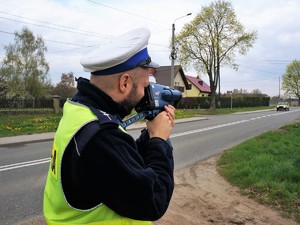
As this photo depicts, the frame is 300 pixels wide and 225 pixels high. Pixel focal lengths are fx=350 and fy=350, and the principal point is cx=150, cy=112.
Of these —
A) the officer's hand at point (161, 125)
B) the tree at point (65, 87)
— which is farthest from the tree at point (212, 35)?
the officer's hand at point (161, 125)

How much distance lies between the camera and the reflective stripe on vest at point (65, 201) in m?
Result: 1.34

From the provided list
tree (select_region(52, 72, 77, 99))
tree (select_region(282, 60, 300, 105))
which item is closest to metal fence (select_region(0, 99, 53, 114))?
tree (select_region(52, 72, 77, 99))

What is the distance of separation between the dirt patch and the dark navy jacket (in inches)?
126

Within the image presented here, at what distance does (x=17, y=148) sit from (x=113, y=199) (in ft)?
38.0

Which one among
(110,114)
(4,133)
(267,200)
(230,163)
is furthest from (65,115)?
(4,133)

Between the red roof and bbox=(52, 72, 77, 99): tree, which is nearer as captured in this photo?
bbox=(52, 72, 77, 99): tree

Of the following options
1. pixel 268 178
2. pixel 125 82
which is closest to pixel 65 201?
pixel 125 82

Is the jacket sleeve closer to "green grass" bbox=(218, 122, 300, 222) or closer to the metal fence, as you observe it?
"green grass" bbox=(218, 122, 300, 222)

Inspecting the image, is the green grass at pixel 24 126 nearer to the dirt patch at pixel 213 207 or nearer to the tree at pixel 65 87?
the dirt patch at pixel 213 207

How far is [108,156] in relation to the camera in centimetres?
129

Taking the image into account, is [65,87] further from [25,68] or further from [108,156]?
[108,156]

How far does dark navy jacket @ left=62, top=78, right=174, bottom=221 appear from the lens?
1294 millimetres

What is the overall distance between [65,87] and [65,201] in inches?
2421

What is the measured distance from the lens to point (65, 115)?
1491 millimetres
